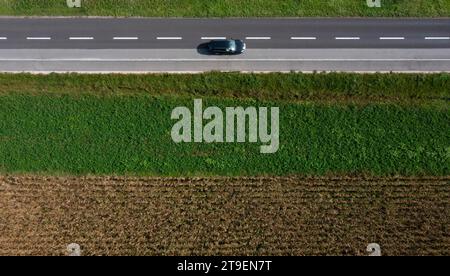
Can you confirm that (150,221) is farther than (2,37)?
No

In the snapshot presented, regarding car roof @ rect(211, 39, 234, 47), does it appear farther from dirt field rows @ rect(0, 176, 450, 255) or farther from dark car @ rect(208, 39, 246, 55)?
dirt field rows @ rect(0, 176, 450, 255)

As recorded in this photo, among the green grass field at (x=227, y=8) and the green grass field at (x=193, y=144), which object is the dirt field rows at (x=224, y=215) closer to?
the green grass field at (x=193, y=144)

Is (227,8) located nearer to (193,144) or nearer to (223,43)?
(223,43)

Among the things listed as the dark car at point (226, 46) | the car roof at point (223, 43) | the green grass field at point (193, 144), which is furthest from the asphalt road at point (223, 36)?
the green grass field at point (193, 144)

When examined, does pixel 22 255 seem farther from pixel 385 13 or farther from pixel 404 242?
pixel 385 13
